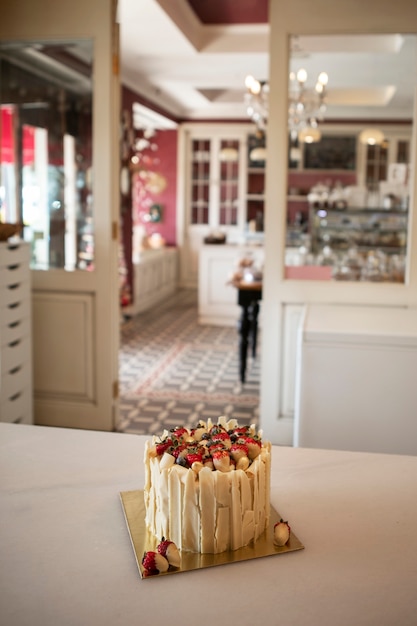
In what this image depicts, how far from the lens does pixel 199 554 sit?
1.20 metres

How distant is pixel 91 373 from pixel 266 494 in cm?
311

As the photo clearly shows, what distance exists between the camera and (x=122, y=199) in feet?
25.9

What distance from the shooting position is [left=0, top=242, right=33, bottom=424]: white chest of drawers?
12.3 ft

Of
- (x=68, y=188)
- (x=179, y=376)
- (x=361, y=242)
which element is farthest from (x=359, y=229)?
(x=68, y=188)

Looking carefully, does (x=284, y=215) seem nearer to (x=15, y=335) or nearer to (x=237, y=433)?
(x=15, y=335)

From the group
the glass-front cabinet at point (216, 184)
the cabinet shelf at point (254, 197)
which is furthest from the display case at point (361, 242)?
the glass-front cabinet at point (216, 184)

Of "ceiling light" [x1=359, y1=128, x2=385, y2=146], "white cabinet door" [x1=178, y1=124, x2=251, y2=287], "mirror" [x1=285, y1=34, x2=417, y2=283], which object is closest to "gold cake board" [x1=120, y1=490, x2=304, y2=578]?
"mirror" [x1=285, y1=34, x2=417, y2=283]

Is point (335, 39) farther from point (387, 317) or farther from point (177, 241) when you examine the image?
point (177, 241)

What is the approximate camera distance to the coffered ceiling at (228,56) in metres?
4.05

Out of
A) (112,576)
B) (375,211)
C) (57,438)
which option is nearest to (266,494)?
(112,576)

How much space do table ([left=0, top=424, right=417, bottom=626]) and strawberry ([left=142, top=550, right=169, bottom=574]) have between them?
0.02 meters

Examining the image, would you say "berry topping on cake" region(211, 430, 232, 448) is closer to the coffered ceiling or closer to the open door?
the open door

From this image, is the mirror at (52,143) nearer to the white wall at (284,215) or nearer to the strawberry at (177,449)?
the white wall at (284,215)

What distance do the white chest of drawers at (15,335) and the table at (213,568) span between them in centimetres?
221
